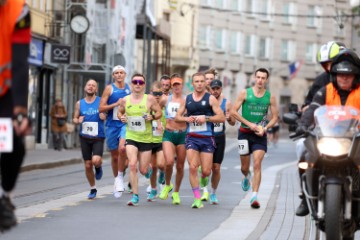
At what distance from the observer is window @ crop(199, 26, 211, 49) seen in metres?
89.2

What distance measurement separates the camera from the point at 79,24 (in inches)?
1678

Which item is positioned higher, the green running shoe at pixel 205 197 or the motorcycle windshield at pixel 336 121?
the motorcycle windshield at pixel 336 121

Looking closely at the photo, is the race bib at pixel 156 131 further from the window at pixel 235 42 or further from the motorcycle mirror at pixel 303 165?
the window at pixel 235 42

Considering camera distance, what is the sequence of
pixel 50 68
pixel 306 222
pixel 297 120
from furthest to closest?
pixel 50 68 < pixel 306 222 < pixel 297 120

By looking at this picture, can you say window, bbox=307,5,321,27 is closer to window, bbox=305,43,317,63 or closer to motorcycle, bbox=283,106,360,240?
window, bbox=305,43,317,63

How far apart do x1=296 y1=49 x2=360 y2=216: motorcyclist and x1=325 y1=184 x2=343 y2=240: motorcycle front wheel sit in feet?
2.60

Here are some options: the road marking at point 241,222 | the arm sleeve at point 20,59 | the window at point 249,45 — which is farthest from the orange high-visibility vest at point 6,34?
the window at point 249,45

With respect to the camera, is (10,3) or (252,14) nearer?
(10,3)

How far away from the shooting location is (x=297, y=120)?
409 inches

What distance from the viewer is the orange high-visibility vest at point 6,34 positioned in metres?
7.34

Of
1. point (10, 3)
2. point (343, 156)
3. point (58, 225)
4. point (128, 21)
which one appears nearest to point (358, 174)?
point (343, 156)

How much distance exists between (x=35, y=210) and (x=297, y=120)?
19.9 ft

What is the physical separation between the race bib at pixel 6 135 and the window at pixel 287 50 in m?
94.2

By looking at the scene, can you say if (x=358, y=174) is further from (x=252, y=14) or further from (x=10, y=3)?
(x=252, y=14)
